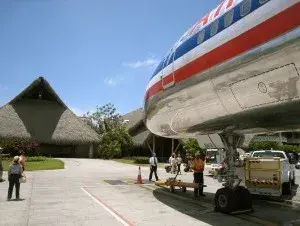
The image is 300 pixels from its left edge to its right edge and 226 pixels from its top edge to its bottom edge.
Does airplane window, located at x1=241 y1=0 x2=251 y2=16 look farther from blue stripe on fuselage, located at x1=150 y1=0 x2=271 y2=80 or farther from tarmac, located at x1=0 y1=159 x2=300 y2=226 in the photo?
tarmac, located at x1=0 y1=159 x2=300 y2=226

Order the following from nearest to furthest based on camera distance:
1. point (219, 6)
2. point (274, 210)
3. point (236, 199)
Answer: point (219, 6) → point (236, 199) → point (274, 210)

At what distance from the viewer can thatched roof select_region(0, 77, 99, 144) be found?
49.6 meters

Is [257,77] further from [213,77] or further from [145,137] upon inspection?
[145,137]

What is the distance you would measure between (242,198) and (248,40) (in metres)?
5.92

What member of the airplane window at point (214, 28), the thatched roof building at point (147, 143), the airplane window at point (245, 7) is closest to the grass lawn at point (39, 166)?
the thatched roof building at point (147, 143)

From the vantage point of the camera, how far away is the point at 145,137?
53469 millimetres

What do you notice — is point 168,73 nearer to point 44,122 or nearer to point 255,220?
point 255,220

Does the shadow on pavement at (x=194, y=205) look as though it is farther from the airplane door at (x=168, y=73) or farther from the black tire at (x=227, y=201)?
the airplane door at (x=168, y=73)

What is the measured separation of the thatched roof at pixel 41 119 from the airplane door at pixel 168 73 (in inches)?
1578

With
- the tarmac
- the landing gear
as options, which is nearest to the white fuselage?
the landing gear

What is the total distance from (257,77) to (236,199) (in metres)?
5.25

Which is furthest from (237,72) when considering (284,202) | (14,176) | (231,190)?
(14,176)

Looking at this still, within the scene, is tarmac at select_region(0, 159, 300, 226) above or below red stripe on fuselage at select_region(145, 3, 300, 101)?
below

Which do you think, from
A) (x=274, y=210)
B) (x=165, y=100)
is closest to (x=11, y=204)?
(x=165, y=100)
